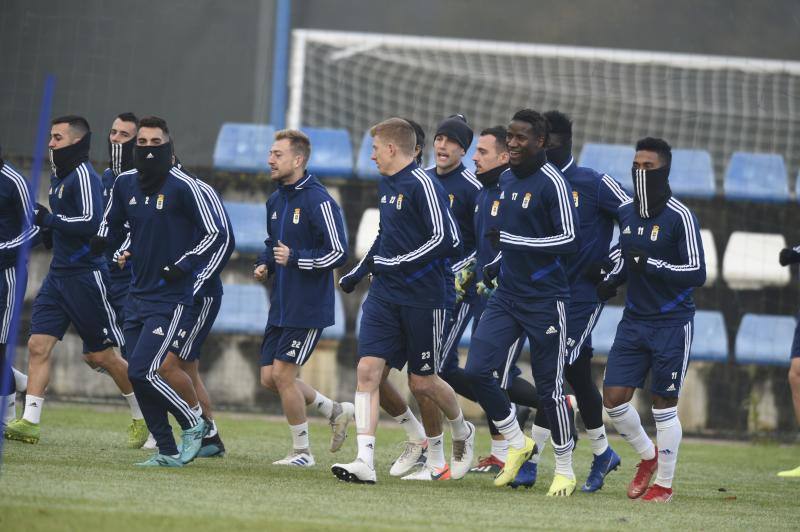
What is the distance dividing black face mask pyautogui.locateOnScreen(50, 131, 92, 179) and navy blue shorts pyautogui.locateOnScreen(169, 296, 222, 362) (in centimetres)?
148

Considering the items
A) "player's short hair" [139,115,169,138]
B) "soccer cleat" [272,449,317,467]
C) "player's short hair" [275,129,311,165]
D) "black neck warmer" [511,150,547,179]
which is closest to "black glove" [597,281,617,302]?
"black neck warmer" [511,150,547,179]

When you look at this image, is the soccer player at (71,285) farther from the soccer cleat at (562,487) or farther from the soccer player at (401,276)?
the soccer cleat at (562,487)

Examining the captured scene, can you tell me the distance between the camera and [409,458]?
905 centimetres

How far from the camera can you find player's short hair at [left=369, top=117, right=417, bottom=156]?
8180mm

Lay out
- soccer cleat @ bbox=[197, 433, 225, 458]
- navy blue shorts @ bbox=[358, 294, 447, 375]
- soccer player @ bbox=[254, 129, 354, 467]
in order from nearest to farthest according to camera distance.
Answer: navy blue shorts @ bbox=[358, 294, 447, 375] < soccer player @ bbox=[254, 129, 354, 467] < soccer cleat @ bbox=[197, 433, 225, 458]

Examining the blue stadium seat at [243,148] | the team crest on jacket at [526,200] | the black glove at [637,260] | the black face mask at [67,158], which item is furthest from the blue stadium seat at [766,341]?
the black face mask at [67,158]

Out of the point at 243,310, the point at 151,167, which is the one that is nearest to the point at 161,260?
the point at 151,167

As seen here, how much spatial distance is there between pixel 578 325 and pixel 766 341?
6038mm

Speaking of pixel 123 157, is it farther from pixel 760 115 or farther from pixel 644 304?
pixel 760 115

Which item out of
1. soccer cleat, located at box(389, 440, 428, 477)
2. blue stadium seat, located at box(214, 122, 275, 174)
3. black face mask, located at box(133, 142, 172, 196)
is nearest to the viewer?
black face mask, located at box(133, 142, 172, 196)

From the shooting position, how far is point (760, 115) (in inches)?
655

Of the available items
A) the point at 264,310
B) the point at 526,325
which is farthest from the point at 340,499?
the point at 264,310

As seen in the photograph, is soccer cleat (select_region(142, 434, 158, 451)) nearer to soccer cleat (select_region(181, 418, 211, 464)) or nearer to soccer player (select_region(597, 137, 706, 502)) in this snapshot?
soccer cleat (select_region(181, 418, 211, 464))

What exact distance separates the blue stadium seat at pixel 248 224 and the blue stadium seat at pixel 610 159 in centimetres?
368
